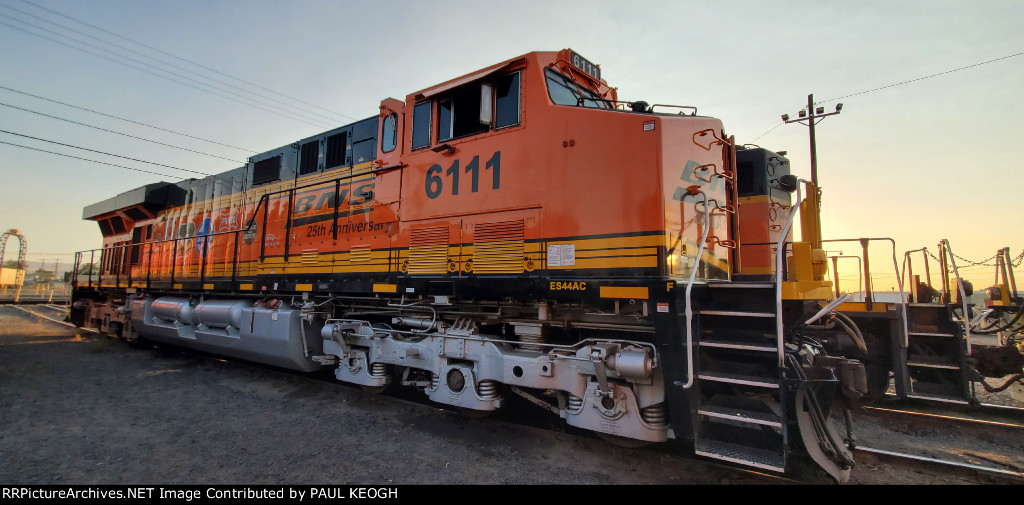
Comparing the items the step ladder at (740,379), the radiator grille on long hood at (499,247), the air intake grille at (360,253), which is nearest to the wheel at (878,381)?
the step ladder at (740,379)

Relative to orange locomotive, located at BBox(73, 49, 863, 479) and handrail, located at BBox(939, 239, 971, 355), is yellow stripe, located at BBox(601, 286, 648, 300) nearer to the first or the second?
orange locomotive, located at BBox(73, 49, 863, 479)

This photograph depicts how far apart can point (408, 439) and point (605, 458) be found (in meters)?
1.98

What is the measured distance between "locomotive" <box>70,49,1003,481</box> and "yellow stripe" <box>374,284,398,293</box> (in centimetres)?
2

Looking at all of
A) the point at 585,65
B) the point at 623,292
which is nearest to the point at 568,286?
the point at 623,292

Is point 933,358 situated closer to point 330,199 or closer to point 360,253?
point 360,253

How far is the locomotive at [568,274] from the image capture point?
3.49 meters

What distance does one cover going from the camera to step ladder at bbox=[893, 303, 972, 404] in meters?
5.55

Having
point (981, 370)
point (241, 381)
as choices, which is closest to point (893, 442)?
point (981, 370)

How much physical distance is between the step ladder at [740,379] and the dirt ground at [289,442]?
0.51m

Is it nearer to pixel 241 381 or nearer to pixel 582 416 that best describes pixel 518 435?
pixel 582 416

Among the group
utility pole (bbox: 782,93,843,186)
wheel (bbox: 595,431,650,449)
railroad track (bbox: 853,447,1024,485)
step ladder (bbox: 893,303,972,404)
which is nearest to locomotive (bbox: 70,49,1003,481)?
wheel (bbox: 595,431,650,449)

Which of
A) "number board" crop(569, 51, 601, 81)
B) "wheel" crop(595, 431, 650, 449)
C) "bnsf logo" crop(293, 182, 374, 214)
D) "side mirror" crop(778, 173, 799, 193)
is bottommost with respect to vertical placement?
"wheel" crop(595, 431, 650, 449)

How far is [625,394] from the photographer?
12.5 feet

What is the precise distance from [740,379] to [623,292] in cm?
105
